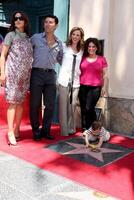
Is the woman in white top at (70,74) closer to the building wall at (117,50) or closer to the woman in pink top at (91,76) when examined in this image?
the woman in pink top at (91,76)

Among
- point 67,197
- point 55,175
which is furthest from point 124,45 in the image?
point 67,197

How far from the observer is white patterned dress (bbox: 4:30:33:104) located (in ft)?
16.1

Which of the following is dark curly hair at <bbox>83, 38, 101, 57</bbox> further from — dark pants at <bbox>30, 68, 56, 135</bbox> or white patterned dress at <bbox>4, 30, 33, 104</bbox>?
white patterned dress at <bbox>4, 30, 33, 104</bbox>

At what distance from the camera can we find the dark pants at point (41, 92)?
525 cm

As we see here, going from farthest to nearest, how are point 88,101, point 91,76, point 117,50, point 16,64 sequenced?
point 117,50, point 88,101, point 91,76, point 16,64

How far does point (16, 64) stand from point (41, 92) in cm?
67

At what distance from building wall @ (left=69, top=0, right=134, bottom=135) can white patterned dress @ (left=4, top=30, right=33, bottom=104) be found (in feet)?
5.94

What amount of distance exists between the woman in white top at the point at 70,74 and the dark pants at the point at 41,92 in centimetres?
26

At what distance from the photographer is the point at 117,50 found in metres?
6.12

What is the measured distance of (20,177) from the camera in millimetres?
3721

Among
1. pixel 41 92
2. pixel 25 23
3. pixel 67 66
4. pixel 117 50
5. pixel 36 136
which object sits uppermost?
pixel 25 23

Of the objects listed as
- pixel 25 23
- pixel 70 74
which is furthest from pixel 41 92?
pixel 25 23

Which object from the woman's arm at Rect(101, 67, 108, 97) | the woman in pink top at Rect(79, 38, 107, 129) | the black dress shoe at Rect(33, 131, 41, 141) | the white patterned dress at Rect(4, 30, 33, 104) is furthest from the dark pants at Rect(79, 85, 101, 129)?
the white patterned dress at Rect(4, 30, 33, 104)

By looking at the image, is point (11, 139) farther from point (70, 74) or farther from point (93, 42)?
point (93, 42)
